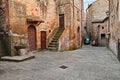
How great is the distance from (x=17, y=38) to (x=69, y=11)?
683 centimetres

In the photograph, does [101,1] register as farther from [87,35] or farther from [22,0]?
[22,0]

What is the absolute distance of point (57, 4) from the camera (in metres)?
15.1

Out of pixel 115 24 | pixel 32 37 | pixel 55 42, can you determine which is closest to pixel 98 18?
pixel 55 42

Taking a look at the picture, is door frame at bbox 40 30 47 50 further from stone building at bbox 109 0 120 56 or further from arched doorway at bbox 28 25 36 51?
stone building at bbox 109 0 120 56

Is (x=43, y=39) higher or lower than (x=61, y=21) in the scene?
lower

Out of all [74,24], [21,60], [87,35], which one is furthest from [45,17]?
[87,35]

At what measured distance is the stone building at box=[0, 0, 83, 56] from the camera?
30.6ft

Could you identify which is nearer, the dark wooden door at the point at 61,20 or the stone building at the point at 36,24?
the stone building at the point at 36,24

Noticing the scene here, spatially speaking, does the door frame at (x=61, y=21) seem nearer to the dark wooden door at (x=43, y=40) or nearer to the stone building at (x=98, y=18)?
the dark wooden door at (x=43, y=40)

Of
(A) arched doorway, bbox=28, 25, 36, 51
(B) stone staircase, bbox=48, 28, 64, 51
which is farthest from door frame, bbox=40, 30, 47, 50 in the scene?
(A) arched doorway, bbox=28, 25, 36, 51

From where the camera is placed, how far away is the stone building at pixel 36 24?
30.6 feet

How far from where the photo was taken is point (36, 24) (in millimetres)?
11898

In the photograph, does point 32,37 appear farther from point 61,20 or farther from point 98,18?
point 98,18

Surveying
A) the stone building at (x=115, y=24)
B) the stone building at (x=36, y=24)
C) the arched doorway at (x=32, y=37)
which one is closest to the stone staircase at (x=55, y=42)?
the stone building at (x=36, y=24)
